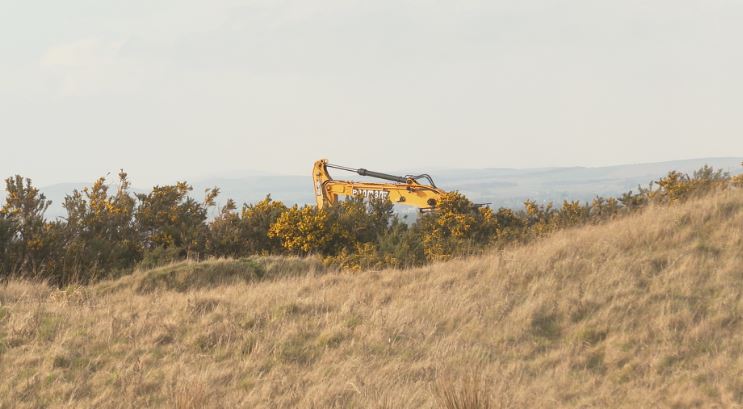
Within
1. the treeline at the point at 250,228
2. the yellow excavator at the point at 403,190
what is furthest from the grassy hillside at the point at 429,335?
the yellow excavator at the point at 403,190

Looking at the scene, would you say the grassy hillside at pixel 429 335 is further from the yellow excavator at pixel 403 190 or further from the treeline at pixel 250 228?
the yellow excavator at pixel 403 190

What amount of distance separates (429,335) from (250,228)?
11.2m

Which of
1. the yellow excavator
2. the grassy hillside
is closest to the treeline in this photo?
the yellow excavator

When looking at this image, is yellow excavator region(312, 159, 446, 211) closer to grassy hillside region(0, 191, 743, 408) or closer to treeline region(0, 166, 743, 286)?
treeline region(0, 166, 743, 286)

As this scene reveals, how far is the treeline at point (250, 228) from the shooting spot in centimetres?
1589

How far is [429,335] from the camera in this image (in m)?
8.93

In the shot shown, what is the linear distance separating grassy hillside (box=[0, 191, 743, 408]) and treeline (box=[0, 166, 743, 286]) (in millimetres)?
3626

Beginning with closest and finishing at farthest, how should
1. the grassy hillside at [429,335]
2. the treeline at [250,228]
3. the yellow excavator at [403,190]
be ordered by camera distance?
the grassy hillside at [429,335] → the treeline at [250,228] → the yellow excavator at [403,190]

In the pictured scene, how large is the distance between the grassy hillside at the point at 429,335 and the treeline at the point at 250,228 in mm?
3626

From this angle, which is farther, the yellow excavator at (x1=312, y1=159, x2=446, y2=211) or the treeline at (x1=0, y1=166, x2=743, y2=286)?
the yellow excavator at (x1=312, y1=159, x2=446, y2=211)

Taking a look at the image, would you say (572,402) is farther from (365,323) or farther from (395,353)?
(365,323)

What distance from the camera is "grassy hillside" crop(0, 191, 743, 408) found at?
726 cm

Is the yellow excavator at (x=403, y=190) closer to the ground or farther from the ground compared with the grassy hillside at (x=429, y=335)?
farther from the ground

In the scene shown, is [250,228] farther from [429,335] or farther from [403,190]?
[429,335]
